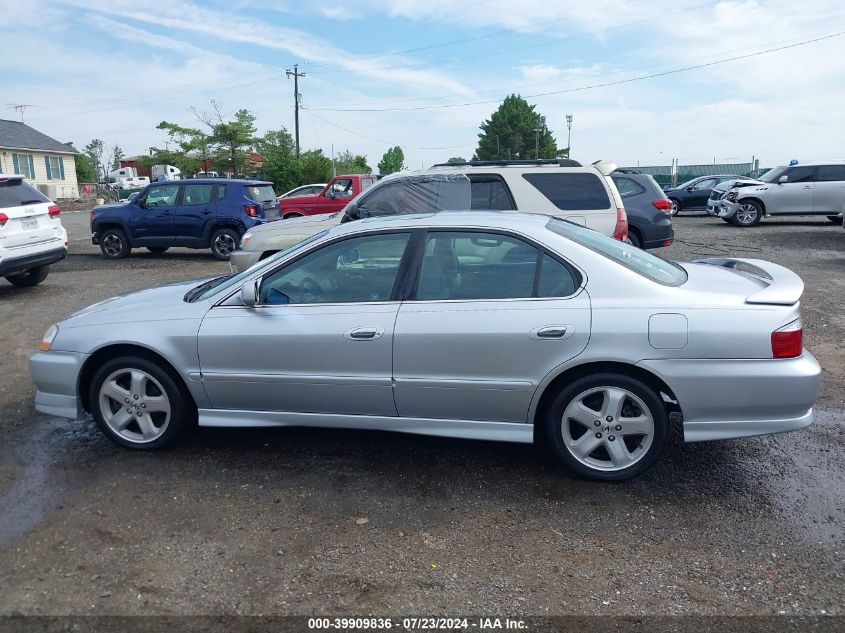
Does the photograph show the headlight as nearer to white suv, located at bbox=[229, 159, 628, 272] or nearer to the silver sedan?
the silver sedan

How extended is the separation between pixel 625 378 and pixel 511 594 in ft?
4.57

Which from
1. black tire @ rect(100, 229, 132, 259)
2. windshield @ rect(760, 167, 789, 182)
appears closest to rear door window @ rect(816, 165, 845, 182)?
windshield @ rect(760, 167, 789, 182)

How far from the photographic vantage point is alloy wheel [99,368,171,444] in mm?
4375

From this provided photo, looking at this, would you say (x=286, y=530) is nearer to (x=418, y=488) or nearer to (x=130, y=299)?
(x=418, y=488)

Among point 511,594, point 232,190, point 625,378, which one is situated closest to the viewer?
point 511,594

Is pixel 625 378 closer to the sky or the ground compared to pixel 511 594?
closer to the sky

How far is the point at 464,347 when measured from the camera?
3893 mm

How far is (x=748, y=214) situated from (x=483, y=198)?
596 inches

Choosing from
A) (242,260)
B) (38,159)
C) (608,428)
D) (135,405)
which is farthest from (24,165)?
(608,428)

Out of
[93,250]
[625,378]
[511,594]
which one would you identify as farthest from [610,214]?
[93,250]

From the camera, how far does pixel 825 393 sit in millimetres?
5492

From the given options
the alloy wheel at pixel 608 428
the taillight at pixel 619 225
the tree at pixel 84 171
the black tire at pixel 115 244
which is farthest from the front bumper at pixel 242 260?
the tree at pixel 84 171

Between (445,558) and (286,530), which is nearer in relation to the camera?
(445,558)

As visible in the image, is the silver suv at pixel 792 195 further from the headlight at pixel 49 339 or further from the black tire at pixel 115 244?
the headlight at pixel 49 339
